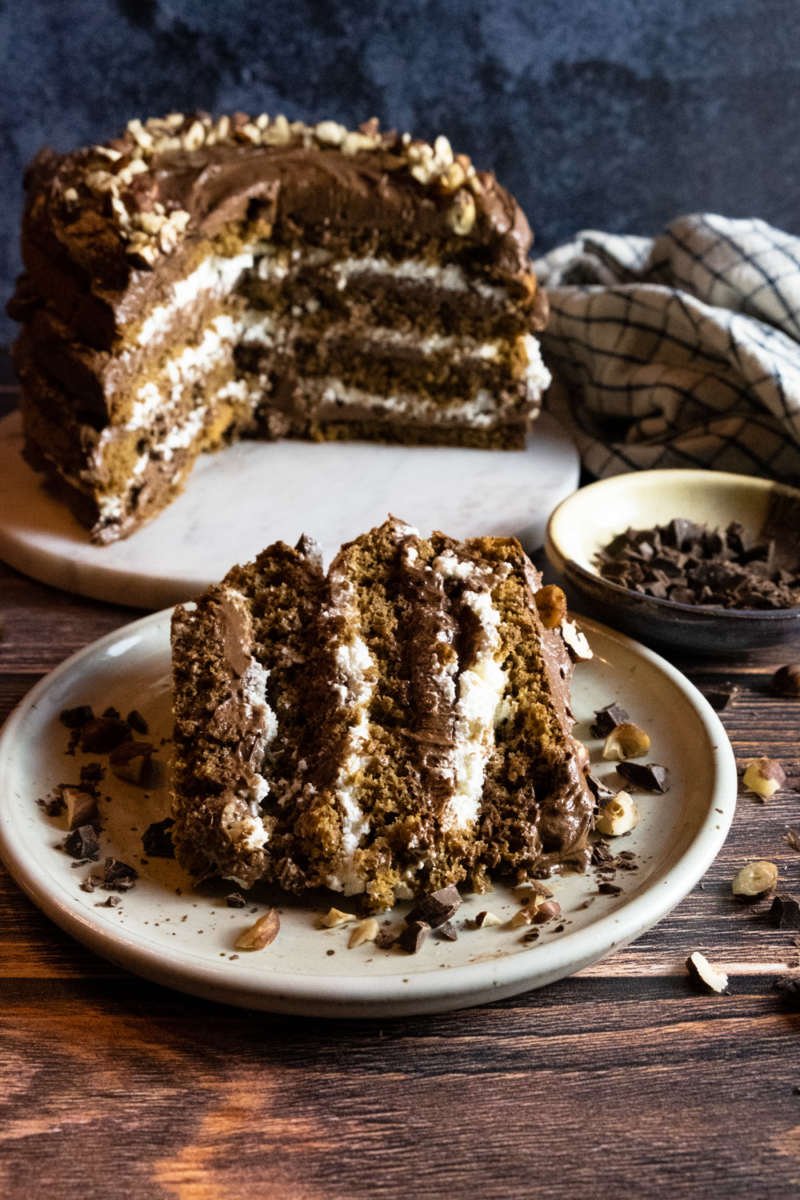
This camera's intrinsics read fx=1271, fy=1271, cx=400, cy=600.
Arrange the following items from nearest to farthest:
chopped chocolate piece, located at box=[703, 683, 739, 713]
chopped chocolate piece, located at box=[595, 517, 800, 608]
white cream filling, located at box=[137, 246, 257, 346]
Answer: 1. chopped chocolate piece, located at box=[703, 683, 739, 713]
2. chopped chocolate piece, located at box=[595, 517, 800, 608]
3. white cream filling, located at box=[137, 246, 257, 346]

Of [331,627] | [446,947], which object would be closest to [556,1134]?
[446,947]

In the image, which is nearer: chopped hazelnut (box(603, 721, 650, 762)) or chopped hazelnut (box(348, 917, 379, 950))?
chopped hazelnut (box(348, 917, 379, 950))

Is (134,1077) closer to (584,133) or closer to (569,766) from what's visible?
(569,766)

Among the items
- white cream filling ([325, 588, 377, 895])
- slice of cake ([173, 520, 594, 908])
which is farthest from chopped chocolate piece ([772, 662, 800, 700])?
white cream filling ([325, 588, 377, 895])

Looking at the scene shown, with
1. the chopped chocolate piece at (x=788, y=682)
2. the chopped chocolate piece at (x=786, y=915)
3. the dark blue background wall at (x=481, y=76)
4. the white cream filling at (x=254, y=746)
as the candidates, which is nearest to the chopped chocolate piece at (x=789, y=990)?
the chopped chocolate piece at (x=786, y=915)

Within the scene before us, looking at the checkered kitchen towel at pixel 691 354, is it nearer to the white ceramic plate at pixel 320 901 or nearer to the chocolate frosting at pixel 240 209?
the chocolate frosting at pixel 240 209

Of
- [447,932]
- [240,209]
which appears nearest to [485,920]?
[447,932]

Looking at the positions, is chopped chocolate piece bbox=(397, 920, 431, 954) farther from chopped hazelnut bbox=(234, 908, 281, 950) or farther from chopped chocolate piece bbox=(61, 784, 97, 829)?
chopped chocolate piece bbox=(61, 784, 97, 829)
